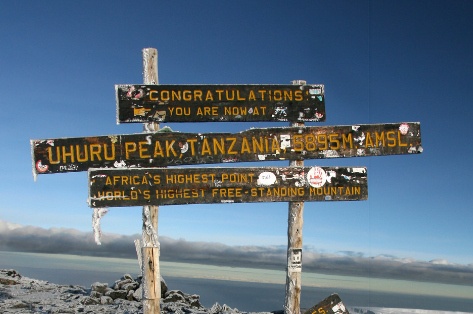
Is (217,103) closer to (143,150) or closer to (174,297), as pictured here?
(143,150)

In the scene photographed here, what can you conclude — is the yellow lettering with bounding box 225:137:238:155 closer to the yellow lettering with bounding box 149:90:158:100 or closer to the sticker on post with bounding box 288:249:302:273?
the yellow lettering with bounding box 149:90:158:100

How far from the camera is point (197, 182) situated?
A: 10.2 metres

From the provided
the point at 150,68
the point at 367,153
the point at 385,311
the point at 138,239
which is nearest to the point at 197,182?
the point at 138,239

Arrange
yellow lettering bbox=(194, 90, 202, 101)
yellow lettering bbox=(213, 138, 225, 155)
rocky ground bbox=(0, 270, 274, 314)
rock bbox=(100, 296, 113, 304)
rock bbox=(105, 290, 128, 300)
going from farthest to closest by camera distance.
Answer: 1. rock bbox=(105, 290, 128, 300)
2. rock bbox=(100, 296, 113, 304)
3. rocky ground bbox=(0, 270, 274, 314)
4. yellow lettering bbox=(194, 90, 202, 101)
5. yellow lettering bbox=(213, 138, 225, 155)

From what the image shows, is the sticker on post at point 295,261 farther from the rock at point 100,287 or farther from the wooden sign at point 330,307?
the rock at point 100,287

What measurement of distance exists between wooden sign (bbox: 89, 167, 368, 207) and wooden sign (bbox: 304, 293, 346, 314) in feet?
7.46

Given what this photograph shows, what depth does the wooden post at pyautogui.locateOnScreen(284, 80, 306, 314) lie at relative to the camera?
36.0 feet

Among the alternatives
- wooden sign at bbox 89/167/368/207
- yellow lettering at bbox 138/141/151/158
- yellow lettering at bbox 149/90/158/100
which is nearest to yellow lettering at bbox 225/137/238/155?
wooden sign at bbox 89/167/368/207

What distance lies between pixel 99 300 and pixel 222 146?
29.3ft

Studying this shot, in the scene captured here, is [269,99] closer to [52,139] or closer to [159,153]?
[159,153]

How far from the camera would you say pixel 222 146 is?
10422mm

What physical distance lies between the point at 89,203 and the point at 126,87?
7.91 feet

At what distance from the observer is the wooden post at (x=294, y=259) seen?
1097cm

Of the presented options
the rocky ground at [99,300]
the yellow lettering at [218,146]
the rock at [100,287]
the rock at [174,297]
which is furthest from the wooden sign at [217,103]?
the rock at [100,287]
